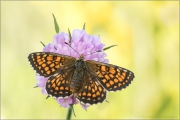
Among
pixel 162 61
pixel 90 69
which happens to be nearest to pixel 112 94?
pixel 162 61

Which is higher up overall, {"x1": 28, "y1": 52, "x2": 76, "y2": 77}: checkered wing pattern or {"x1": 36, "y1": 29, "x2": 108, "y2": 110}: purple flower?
{"x1": 36, "y1": 29, "x2": 108, "y2": 110}: purple flower

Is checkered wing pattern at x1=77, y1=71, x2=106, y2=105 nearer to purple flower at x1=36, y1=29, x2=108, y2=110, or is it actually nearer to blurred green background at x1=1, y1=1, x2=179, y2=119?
purple flower at x1=36, y1=29, x2=108, y2=110

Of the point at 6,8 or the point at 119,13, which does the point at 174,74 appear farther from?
the point at 6,8

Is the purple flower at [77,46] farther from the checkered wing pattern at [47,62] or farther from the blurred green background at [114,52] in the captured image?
the blurred green background at [114,52]

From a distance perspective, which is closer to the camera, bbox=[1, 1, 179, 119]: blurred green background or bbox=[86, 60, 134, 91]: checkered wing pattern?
bbox=[86, 60, 134, 91]: checkered wing pattern

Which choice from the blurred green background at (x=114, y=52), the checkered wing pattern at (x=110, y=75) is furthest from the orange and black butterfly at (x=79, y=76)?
the blurred green background at (x=114, y=52)

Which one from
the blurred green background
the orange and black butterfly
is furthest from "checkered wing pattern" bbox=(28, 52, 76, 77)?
the blurred green background
